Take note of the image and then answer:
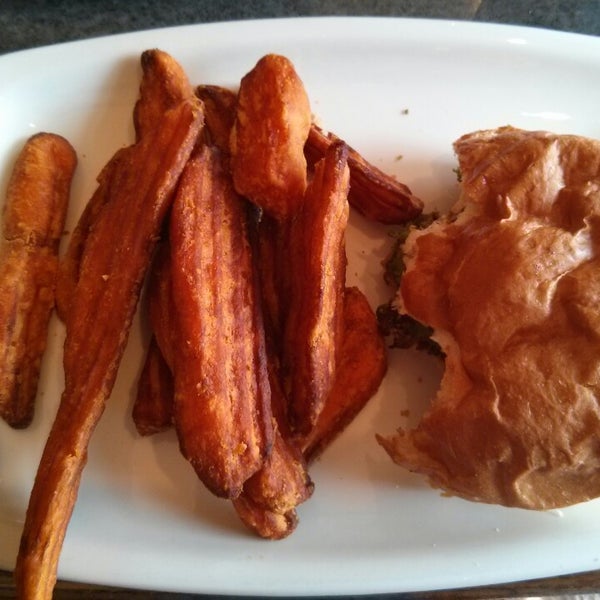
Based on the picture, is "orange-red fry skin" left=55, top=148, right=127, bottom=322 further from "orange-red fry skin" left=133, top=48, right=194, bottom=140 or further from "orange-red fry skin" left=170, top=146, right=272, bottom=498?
"orange-red fry skin" left=170, top=146, right=272, bottom=498

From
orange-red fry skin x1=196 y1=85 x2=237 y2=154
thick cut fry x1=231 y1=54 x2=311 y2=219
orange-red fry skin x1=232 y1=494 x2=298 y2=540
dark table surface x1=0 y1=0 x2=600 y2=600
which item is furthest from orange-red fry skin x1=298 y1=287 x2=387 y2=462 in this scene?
dark table surface x1=0 y1=0 x2=600 y2=600

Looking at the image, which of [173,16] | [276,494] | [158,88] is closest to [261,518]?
[276,494]

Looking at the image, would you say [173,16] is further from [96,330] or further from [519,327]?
[519,327]

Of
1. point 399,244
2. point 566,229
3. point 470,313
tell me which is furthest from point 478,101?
point 470,313

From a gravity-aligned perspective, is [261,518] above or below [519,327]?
below

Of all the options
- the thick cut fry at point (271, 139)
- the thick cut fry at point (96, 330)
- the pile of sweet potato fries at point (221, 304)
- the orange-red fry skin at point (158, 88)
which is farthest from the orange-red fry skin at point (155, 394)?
the orange-red fry skin at point (158, 88)

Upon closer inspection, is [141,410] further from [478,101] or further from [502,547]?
[478,101]
